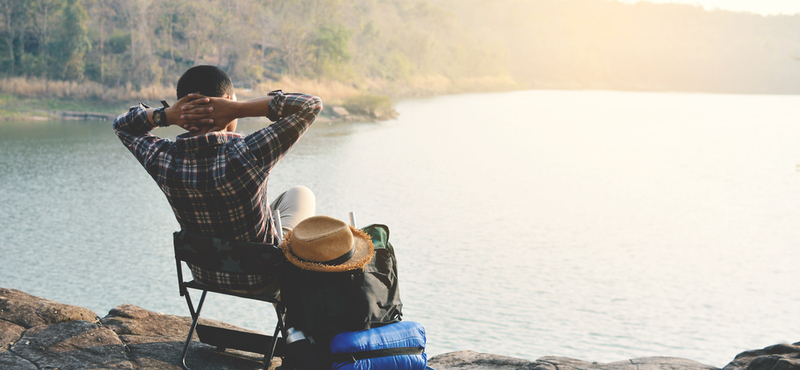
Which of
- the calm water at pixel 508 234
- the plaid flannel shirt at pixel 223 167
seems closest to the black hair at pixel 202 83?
the plaid flannel shirt at pixel 223 167

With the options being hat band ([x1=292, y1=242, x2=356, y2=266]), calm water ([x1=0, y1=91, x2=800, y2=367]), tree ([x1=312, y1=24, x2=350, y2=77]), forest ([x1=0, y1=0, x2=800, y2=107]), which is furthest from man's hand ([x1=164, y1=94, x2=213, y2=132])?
tree ([x1=312, y1=24, x2=350, y2=77])

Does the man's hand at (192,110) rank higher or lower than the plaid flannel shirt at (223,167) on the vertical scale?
higher

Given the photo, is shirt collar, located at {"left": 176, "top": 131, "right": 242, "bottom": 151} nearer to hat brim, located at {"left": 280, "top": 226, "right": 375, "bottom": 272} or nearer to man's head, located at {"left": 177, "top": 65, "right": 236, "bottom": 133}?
man's head, located at {"left": 177, "top": 65, "right": 236, "bottom": 133}

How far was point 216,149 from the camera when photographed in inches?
67.4

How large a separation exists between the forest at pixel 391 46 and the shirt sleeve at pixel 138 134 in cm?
2709

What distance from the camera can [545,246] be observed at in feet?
34.3

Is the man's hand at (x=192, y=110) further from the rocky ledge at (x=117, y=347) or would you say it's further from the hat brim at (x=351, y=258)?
the rocky ledge at (x=117, y=347)

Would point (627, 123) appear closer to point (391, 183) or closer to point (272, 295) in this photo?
point (391, 183)

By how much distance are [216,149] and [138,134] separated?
1.21ft

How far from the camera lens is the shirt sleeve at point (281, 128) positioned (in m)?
1.70

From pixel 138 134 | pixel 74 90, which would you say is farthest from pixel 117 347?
pixel 74 90

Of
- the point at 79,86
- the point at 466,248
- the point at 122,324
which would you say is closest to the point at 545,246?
the point at 466,248

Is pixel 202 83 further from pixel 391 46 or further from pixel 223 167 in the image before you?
pixel 391 46

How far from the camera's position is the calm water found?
6.94 meters
